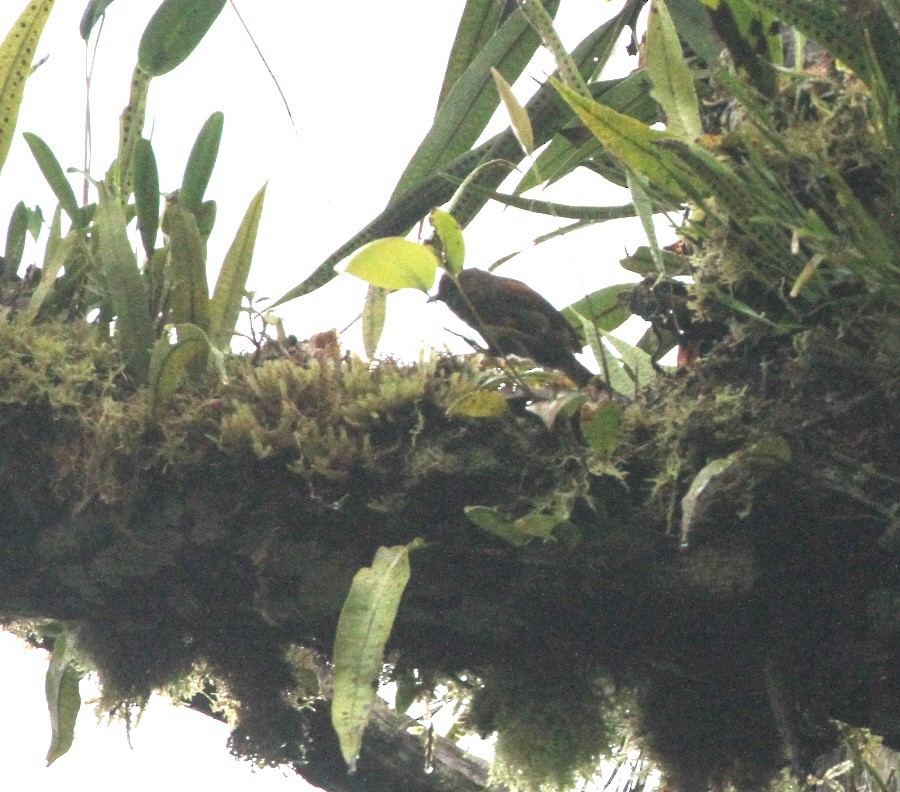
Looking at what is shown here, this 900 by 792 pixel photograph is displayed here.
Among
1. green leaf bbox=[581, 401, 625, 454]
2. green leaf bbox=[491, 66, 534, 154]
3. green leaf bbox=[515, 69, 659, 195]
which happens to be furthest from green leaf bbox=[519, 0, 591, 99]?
green leaf bbox=[581, 401, 625, 454]

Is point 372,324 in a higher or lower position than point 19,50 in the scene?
lower

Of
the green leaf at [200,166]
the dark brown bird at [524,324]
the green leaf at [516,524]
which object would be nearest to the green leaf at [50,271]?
the green leaf at [200,166]

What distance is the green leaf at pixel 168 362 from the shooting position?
3.65 ft

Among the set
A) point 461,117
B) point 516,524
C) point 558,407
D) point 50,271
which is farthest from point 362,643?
point 461,117

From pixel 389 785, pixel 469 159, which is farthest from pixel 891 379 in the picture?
pixel 389 785

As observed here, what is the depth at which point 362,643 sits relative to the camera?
971 mm

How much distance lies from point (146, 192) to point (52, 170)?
0.50ft

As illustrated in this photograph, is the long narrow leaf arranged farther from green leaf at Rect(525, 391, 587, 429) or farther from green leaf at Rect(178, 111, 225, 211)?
green leaf at Rect(525, 391, 587, 429)

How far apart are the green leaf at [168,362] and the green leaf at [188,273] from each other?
0.14 meters

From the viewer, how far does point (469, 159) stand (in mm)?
1366

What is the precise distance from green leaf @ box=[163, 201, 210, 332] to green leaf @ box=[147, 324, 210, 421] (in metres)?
0.14

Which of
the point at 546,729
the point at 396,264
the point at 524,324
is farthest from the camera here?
the point at 524,324

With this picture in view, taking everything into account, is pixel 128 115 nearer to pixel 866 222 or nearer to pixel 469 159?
pixel 469 159

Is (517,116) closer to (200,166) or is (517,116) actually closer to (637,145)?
(637,145)
